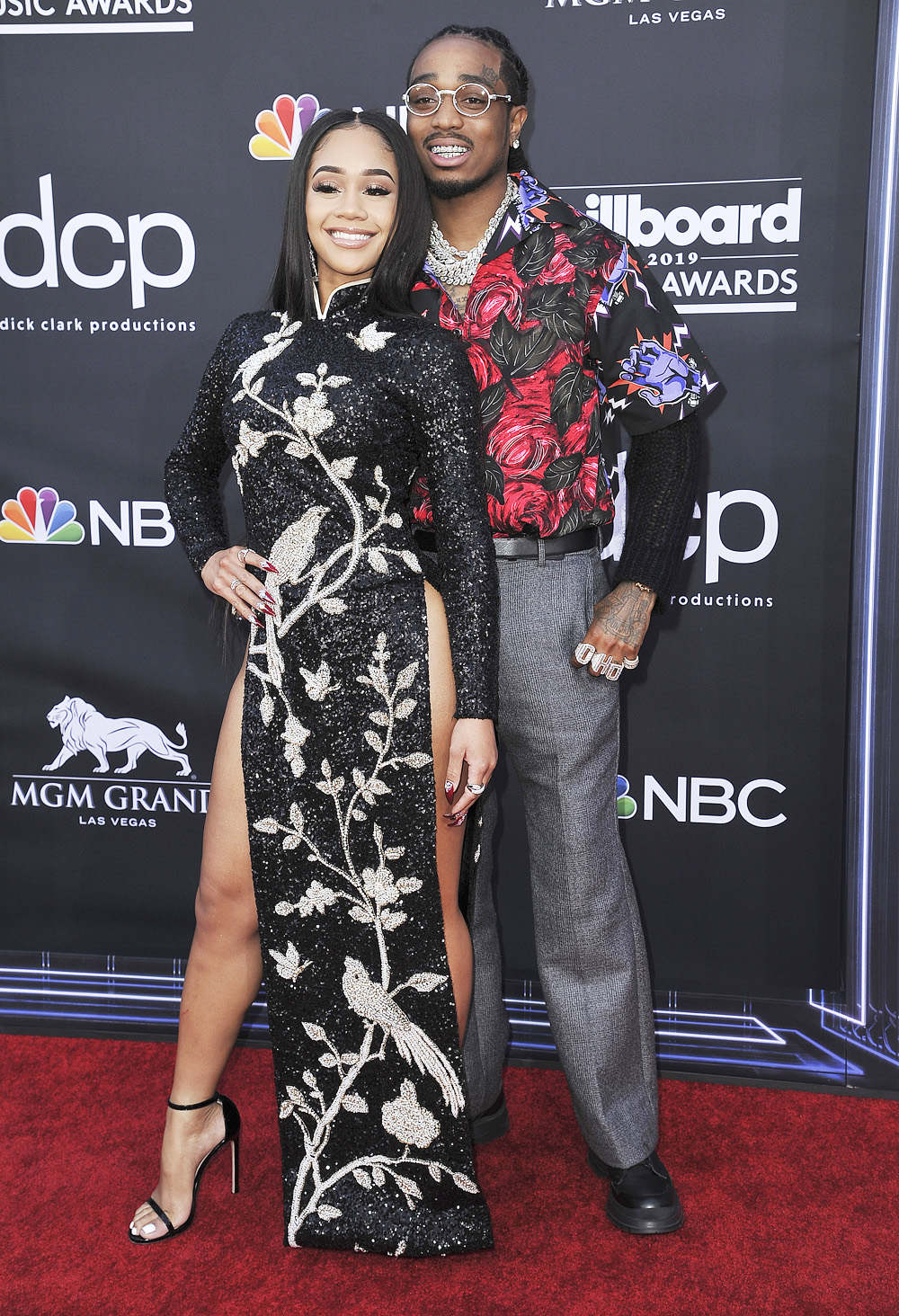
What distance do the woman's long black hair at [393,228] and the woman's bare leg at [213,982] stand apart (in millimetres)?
605

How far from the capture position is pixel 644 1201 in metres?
1.88

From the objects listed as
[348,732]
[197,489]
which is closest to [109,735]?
[197,489]

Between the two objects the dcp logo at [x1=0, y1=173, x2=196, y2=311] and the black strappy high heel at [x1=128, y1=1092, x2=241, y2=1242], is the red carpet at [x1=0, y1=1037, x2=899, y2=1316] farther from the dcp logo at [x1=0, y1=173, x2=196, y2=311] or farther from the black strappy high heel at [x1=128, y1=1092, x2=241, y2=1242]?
the dcp logo at [x1=0, y1=173, x2=196, y2=311]

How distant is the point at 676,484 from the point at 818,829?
3.12 ft

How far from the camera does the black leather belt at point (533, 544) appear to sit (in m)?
1.81

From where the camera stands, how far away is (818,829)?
240cm

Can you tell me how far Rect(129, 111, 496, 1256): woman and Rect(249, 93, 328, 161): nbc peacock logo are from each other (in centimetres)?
72

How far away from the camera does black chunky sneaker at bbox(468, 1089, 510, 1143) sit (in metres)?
2.16

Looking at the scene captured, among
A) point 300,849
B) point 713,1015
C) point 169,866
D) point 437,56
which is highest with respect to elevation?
point 437,56

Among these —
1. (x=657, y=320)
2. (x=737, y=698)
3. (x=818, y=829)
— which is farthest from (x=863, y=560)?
(x=657, y=320)

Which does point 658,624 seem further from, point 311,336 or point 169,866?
point 169,866

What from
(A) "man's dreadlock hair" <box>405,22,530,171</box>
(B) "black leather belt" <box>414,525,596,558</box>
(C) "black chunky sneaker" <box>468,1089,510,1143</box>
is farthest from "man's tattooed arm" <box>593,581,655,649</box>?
(C) "black chunky sneaker" <box>468,1089,510,1143</box>

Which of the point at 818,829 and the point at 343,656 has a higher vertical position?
the point at 343,656

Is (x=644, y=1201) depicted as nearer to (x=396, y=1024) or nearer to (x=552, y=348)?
(x=396, y=1024)
